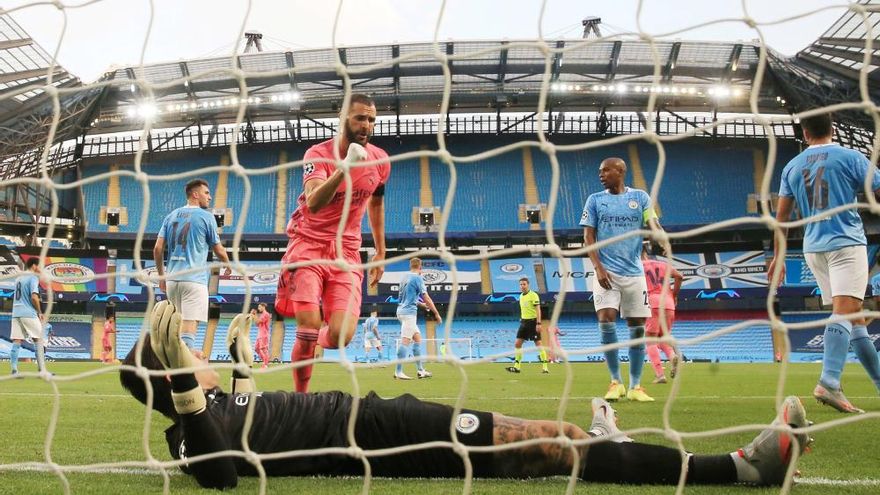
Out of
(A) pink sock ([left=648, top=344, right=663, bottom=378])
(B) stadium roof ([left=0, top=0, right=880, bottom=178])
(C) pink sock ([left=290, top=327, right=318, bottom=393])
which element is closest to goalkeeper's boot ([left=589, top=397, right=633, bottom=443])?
(C) pink sock ([left=290, top=327, right=318, bottom=393])

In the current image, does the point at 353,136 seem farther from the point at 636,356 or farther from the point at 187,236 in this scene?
the point at 187,236

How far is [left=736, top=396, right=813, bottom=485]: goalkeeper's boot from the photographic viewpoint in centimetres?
247

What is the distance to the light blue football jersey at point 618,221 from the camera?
20.1ft

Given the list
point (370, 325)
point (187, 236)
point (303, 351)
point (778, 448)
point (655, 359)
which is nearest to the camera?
point (778, 448)

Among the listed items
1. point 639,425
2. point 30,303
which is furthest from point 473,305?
point 639,425

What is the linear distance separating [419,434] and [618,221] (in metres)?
3.96

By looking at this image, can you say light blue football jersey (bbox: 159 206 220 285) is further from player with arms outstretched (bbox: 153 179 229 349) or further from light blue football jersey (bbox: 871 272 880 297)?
light blue football jersey (bbox: 871 272 880 297)

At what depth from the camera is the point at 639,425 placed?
4.48 m

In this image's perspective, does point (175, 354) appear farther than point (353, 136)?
No

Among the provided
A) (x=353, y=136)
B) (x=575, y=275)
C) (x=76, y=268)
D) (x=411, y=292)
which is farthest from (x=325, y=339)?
(x=76, y=268)

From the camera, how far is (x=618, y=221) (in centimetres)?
615

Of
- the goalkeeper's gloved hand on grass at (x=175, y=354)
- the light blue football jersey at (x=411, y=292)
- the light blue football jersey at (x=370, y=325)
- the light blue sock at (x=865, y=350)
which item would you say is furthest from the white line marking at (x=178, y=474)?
the light blue football jersey at (x=370, y=325)

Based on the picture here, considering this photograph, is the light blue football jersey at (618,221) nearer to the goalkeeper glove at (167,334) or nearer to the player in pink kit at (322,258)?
the player in pink kit at (322,258)

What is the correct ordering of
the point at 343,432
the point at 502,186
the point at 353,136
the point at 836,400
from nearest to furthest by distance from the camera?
the point at 343,432 → the point at 353,136 → the point at 836,400 → the point at 502,186
